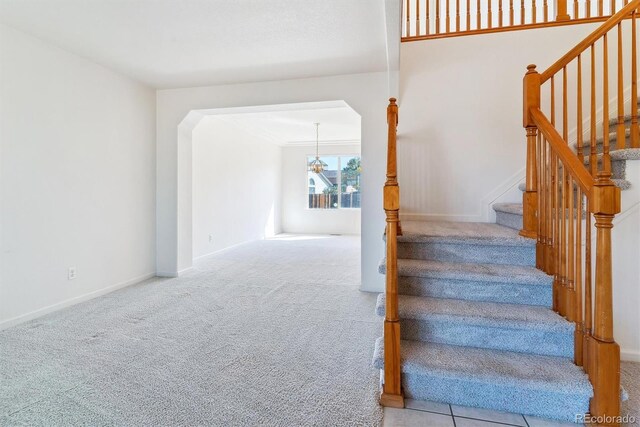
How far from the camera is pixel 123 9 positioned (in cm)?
230

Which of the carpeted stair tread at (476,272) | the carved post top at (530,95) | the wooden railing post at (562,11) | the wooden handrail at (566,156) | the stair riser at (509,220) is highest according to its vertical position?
the wooden railing post at (562,11)

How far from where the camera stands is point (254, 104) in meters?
3.79

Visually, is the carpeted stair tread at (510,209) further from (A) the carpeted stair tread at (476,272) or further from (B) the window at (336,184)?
(B) the window at (336,184)

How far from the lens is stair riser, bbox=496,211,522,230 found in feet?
8.48

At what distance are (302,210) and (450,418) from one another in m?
7.61

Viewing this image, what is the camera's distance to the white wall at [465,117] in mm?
3254

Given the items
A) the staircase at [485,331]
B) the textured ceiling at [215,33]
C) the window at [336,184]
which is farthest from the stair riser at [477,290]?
the window at [336,184]

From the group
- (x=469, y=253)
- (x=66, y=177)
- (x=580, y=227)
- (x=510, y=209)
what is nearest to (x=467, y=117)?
(x=510, y=209)

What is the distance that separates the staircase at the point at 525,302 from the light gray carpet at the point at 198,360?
1.27 feet

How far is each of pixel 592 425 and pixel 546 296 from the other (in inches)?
26.4

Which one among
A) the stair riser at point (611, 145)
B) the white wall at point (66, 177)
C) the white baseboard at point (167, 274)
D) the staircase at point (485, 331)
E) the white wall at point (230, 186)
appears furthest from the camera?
the white wall at point (230, 186)

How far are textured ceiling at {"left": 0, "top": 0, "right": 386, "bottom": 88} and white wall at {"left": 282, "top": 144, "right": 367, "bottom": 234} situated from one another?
5.34 m

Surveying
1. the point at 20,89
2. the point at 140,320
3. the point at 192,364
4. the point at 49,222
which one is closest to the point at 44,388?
the point at 192,364

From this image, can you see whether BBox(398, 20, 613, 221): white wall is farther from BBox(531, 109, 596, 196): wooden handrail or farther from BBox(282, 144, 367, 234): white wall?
BBox(282, 144, 367, 234): white wall
